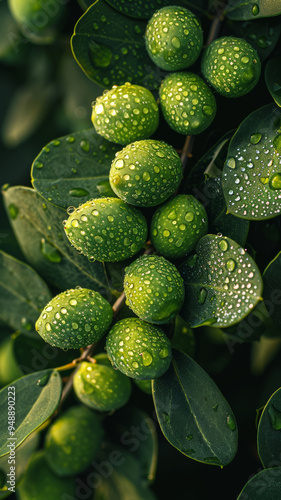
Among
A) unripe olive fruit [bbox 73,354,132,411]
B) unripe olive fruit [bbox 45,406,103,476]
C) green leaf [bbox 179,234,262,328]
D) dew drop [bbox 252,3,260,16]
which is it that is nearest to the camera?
green leaf [bbox 179,234,262,328]

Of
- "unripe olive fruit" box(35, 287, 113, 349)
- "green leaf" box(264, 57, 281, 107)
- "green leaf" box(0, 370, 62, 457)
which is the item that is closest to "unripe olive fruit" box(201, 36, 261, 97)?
"green leaf" box(264, 57, 281, 107)

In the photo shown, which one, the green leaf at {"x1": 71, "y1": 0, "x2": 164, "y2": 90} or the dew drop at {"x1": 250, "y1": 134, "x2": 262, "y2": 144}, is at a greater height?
the green leaf at {"x1": 71, "y1": 0, "x2": 164, "y2": 90}

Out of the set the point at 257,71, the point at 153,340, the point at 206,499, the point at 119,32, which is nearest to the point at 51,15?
the point at 119,32

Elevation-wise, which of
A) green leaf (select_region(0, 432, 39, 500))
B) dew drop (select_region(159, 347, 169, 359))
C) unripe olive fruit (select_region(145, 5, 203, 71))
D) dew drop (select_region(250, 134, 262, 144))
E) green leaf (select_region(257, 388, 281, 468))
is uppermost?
unripe olive fruit (select_region(145, 5, 203, 71))

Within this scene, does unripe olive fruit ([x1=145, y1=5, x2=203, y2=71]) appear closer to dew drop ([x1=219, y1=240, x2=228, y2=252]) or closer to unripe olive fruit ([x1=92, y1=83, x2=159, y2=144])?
unripe olive fruit ([x1=92, y1=83, x2=159, y2=144])

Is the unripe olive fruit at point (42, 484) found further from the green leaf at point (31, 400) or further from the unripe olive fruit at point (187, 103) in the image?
the unripe olive fruit at point (187, 103)

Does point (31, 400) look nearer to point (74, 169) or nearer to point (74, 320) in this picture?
point (74, 320)

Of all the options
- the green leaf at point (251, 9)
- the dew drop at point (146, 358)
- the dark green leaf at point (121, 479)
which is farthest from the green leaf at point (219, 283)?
the dark green leaf at point (121, 479)
